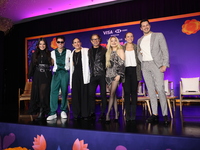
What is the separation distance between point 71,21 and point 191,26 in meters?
4.76

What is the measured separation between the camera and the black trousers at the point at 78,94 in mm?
3512

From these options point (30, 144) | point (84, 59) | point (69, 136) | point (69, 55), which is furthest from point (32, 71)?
point (69, 136)

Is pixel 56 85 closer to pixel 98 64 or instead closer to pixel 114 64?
pixel 98 64

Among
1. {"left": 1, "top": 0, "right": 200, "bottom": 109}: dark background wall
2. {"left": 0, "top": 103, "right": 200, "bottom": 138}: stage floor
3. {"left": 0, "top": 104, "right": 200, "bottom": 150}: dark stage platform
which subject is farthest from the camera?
{"left": 1, "top": 0, "right": 200, "bottom": 109}: dark background wall

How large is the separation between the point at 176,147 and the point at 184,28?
17.9 ft

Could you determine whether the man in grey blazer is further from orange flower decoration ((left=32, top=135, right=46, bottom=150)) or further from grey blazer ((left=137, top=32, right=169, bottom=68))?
orange flower decoration ((left=32, top=135, right=46, bottom=150))

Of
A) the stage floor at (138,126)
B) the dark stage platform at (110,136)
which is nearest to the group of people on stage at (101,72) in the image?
the stage floor at (138,126)

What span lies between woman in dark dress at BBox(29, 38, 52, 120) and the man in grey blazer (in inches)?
69.0

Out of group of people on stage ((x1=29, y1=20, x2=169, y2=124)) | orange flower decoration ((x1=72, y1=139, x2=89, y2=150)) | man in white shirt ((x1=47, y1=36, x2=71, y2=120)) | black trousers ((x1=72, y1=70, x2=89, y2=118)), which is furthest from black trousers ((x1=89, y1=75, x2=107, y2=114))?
orange flower decoration ((x1=72, y1=139, x2=89, y2=150))

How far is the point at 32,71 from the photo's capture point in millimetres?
3682

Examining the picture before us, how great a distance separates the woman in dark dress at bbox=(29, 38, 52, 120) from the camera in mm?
3592

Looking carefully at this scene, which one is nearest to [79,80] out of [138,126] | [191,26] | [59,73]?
[59,73]

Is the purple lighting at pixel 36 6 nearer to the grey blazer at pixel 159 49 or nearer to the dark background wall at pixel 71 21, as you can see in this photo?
the dark background wall at pixel 71 21

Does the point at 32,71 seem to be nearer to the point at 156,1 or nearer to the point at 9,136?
the point at 9,136
